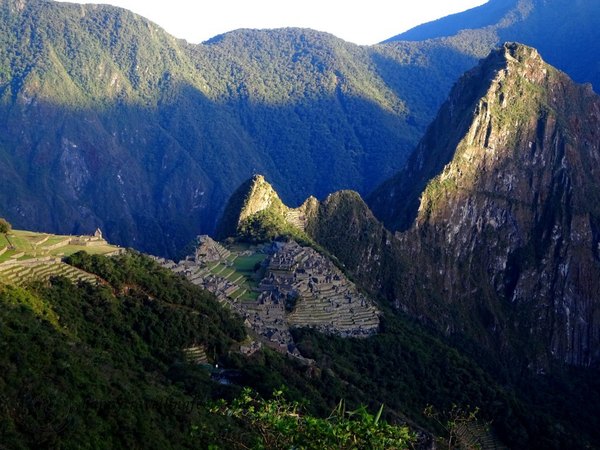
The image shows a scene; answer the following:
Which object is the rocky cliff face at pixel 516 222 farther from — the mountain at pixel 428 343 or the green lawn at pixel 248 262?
the green lawn at pixel 248 262

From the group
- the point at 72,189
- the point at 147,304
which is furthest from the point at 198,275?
the point at 72,189

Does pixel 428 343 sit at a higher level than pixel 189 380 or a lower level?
lower

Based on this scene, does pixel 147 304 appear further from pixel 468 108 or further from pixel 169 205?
pixel 169 205

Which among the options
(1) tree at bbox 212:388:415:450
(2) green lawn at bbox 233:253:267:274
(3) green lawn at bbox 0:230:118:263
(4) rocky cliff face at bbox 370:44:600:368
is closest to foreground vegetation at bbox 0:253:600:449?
(1) tree at bbox 212:388:415:450

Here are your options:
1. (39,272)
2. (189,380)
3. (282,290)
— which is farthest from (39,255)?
(282,290)

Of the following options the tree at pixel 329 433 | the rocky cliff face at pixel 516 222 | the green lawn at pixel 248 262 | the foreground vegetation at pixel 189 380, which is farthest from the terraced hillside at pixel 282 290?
the tree at pixel 329 433

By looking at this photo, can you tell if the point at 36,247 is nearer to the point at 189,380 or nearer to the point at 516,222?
the point at 189,380
